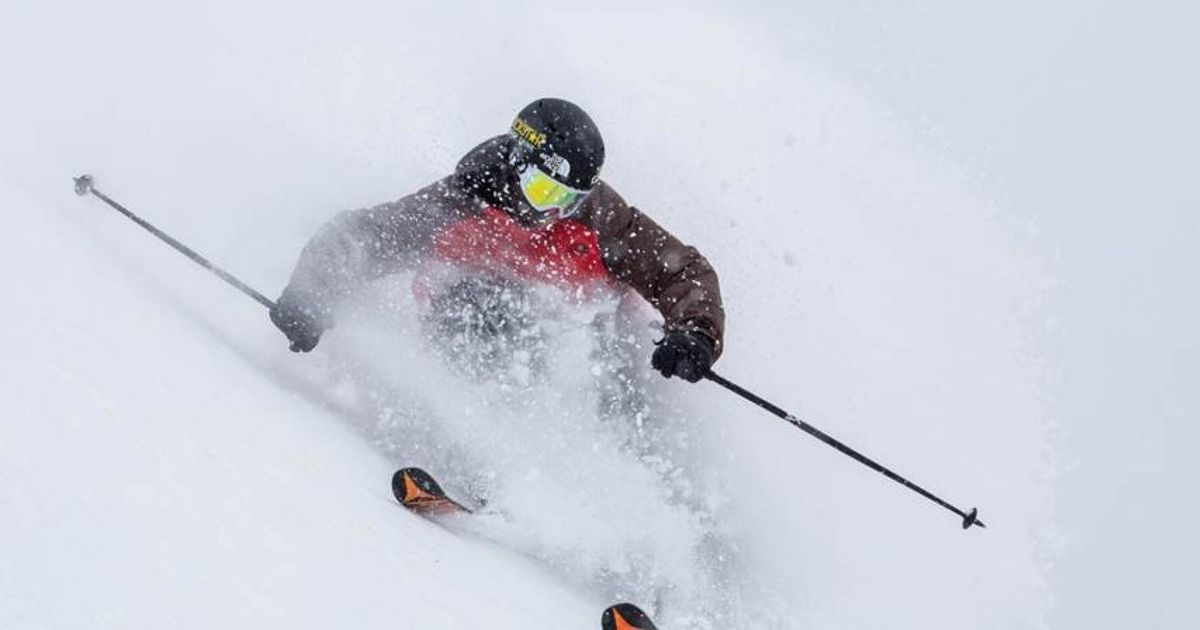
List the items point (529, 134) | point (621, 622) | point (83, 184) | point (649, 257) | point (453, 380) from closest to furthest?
point (621, 622), point (529, 134), point (649, 257), point (453, 380), point (83, 184)

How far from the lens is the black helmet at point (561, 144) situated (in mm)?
4008

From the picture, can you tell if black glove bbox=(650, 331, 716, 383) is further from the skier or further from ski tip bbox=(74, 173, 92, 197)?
ski tip bbox=(74, 173, 92, 197)

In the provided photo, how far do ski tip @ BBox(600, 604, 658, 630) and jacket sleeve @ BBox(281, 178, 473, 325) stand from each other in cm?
202

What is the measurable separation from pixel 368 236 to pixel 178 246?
860mm

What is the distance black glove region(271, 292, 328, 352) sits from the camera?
4.11 m

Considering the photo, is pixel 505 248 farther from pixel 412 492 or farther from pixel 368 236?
pixel 412 492

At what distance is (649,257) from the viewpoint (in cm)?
432

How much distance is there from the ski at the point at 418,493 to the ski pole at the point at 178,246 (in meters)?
1.32

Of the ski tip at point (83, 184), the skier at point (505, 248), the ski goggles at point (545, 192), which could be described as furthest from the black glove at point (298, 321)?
the ski tip at point (83, 184)

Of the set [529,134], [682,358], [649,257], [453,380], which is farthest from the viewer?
[453,380]

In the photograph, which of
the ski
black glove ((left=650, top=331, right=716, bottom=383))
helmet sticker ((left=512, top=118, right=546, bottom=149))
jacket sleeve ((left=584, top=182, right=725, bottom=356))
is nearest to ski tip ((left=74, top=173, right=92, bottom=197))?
helmet sticker ((left=512, top=118, right=546, bottom=149))

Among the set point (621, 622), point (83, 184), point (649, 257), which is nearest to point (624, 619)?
point (621, 622)

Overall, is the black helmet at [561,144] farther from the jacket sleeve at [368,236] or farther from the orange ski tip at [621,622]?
the orange ski tip at [621,622]

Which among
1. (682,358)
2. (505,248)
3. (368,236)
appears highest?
(505,248)
